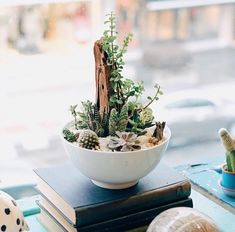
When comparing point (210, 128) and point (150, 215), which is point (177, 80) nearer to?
point (210, 128)

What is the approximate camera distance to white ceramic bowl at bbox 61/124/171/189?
0.76 m

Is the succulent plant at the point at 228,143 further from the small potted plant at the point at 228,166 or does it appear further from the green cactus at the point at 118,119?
the green cactus at the point at 118,119

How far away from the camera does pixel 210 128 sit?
248 cm

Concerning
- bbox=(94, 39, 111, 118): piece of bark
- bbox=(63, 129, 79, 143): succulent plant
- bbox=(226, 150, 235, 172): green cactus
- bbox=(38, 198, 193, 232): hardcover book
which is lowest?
bbox=(38, 198, 193, 232): hardcover book

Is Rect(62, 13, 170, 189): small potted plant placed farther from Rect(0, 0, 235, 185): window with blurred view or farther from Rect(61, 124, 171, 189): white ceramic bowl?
Rect(0, 0, 235, 185): window with blurred view

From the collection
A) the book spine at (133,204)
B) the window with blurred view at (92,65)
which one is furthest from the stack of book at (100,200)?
the window with blurred view at (92,65)

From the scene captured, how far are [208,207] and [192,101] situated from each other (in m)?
1.50

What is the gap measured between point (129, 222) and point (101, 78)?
0.77 ft

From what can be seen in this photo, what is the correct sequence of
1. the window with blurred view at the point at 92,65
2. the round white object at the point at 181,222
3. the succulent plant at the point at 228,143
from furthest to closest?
the window with blurred view at the point at 92,65 → the succulent plant at the point at 228,143 → the round white object at the point at 181,222

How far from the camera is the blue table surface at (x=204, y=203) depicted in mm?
884

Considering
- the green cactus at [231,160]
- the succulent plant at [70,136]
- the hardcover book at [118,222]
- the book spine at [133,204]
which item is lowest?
the hardcover book at [118,222]

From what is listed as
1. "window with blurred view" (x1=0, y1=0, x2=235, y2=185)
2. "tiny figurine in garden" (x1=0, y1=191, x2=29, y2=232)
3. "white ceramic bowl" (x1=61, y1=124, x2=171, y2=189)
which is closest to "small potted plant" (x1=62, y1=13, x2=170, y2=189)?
"white ceramic bowl" (x1=61, y1=124, x2=171, y2=189)

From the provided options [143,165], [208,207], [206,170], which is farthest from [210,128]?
[143,165]

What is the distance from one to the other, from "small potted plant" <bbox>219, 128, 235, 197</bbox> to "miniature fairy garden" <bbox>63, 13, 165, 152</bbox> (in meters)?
0.17
